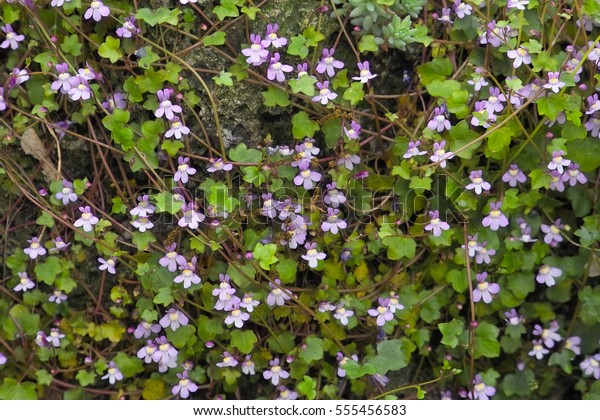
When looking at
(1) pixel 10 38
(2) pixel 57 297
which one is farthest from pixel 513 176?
(1) pixel 10 38

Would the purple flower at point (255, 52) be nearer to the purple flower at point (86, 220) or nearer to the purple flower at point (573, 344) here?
the purple flower at point (86, 220)

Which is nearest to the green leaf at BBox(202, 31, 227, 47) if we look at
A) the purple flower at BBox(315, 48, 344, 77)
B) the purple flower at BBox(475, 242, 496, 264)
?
the purple flower at BBox(315, 48, 344, 77)

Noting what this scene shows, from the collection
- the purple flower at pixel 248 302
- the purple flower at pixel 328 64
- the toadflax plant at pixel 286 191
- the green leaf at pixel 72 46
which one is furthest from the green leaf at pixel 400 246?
the green leaf at pixel 72 46

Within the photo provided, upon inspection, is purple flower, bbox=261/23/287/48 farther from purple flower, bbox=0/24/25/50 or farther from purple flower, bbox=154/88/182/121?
purple flower, bbox=0/24/25/50

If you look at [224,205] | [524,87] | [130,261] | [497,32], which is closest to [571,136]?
[524,87]

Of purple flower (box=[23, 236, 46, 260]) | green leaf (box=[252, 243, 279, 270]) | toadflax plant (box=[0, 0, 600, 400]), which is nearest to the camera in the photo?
green leaf (box=[252, 243, 279, 270])

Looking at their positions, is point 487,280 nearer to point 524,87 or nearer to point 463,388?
point 463,388
